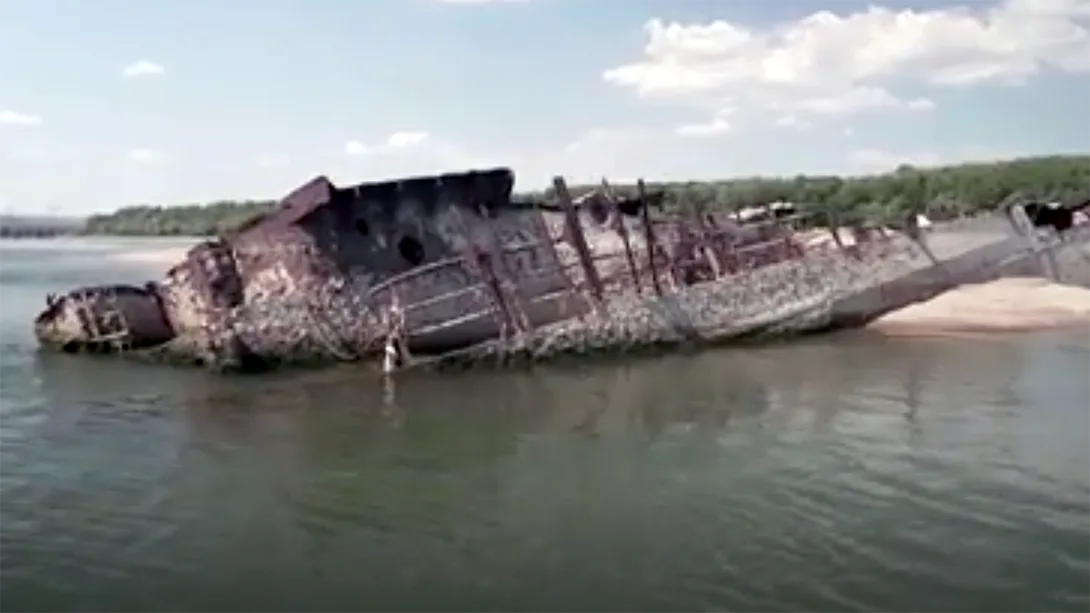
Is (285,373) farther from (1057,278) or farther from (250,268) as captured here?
(1057,278)

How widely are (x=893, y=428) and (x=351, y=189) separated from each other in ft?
36.0

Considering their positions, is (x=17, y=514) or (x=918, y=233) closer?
(x=17, y=514)

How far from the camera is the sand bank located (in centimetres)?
2484

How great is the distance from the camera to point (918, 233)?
23.9 metres

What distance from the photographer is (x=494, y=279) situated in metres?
20.8

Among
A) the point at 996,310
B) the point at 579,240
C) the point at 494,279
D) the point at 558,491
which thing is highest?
the point at 579,240

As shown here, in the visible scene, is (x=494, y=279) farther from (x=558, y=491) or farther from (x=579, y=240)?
(x=558, y=491)

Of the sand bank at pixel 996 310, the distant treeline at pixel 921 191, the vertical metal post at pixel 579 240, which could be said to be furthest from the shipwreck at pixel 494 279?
the distant treeline at pixel 921 191

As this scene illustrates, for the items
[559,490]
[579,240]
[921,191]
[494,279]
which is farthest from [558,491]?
[921,191]

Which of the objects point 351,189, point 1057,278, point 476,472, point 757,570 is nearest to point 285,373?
point 351,189

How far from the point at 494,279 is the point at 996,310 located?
39.0 feet

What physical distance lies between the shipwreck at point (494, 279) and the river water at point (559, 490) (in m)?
1.21

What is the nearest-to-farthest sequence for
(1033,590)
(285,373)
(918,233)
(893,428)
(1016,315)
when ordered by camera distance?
(1033,590) < (893,428) < (285,373) < (918,233) < (1016,315)

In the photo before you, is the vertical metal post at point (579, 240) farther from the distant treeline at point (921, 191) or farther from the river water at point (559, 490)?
the distant treeline at point (921, 191)
